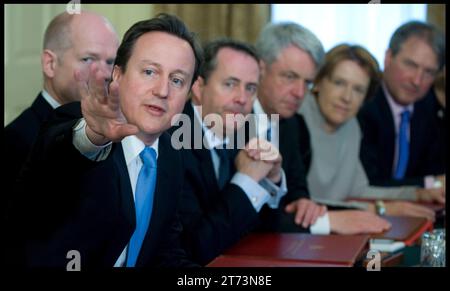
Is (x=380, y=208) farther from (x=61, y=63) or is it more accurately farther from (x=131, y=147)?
(x=61, y=63)

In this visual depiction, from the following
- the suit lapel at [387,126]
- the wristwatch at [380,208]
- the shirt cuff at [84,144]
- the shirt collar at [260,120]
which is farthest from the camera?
the suit lapel at [387,126]

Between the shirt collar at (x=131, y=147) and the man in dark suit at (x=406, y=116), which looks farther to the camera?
the man in dark suit at (x=406, y=116)

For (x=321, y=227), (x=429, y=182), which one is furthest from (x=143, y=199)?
(x=429, y=182)

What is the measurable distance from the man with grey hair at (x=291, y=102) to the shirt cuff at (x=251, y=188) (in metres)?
0.21

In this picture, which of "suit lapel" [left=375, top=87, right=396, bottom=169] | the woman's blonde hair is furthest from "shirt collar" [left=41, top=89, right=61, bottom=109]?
"suit lapel" [left=375, top=87, right=396, bottom=169]

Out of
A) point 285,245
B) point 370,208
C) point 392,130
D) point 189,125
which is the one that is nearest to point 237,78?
point 189,125

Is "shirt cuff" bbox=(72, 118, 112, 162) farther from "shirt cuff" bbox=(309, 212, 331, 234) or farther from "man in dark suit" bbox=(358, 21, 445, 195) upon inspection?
"man in dark suit" bbox=(358, 21, 445, 195)

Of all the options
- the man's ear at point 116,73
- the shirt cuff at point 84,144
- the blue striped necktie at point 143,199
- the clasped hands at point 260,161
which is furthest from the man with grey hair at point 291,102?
the shirt cuff at point 84,144

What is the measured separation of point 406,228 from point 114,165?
Result: 1.07 m

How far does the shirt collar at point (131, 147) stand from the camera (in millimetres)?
1628

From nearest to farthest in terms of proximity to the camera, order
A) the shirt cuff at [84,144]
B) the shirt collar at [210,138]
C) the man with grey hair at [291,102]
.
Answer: the shirt cuff at [84,144] → the shirt collar at [210,138] → the man with grey hair at [291,102]

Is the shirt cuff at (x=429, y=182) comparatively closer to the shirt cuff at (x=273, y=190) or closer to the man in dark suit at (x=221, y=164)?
the shirt cuff at (x=273, y=190)

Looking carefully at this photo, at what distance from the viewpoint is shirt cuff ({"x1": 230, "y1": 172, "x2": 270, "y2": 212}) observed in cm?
201

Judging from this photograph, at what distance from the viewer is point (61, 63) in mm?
1687
